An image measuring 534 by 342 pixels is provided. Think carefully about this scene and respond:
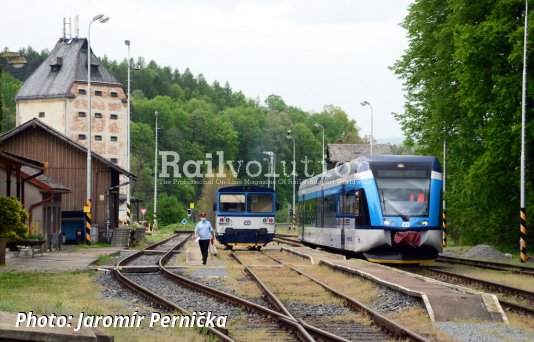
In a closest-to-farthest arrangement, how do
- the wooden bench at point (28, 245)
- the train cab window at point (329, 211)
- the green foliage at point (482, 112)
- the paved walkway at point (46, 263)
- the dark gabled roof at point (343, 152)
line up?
the paved walkway at point (46, 263) < the train cab window at point (329, 211) < the wooden bench at point (28, 245) < the green foliage at point (482, 112) < the dark gabled roof at point (343, 152)

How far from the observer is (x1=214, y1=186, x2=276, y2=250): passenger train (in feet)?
127

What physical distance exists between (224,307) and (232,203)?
22832mm

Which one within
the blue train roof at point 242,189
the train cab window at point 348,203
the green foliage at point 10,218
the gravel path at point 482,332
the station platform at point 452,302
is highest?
the blue train roof at point 242,189

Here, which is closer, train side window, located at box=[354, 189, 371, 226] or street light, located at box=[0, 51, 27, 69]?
street light, located at box=[0, 51, 27, 69]

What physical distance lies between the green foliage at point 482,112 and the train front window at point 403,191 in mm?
8992

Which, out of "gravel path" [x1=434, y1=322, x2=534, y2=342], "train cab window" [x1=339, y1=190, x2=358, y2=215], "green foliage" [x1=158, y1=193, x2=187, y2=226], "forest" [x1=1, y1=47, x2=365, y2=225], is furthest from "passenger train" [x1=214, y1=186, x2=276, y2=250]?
"forest" [x1=1, y1=47, x2=365, y2=225]

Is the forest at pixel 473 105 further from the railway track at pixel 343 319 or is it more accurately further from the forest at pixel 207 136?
the forest at pixel 207 136

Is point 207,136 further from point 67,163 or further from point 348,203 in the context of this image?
point 348,203

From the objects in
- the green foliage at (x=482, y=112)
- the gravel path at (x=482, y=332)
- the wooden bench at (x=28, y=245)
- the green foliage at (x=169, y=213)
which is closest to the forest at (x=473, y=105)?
the green foliage at (x=482, y=112)

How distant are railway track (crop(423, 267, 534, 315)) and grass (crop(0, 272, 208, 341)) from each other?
627cm

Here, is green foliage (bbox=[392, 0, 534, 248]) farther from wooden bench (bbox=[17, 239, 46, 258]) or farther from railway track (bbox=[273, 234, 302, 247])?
wooden bench (bbox=[17, 239, 46, 258])

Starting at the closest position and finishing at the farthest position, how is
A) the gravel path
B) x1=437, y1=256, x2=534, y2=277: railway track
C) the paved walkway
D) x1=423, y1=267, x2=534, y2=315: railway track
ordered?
the gravel path
x1=423, y1=267, x2=534, y2=315: railway track
x1=437, y1=256, x2=534, y2=277: railway track
the paved walkway

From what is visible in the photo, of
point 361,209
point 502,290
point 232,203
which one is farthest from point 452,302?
point 232,203

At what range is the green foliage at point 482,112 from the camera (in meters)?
34.0
